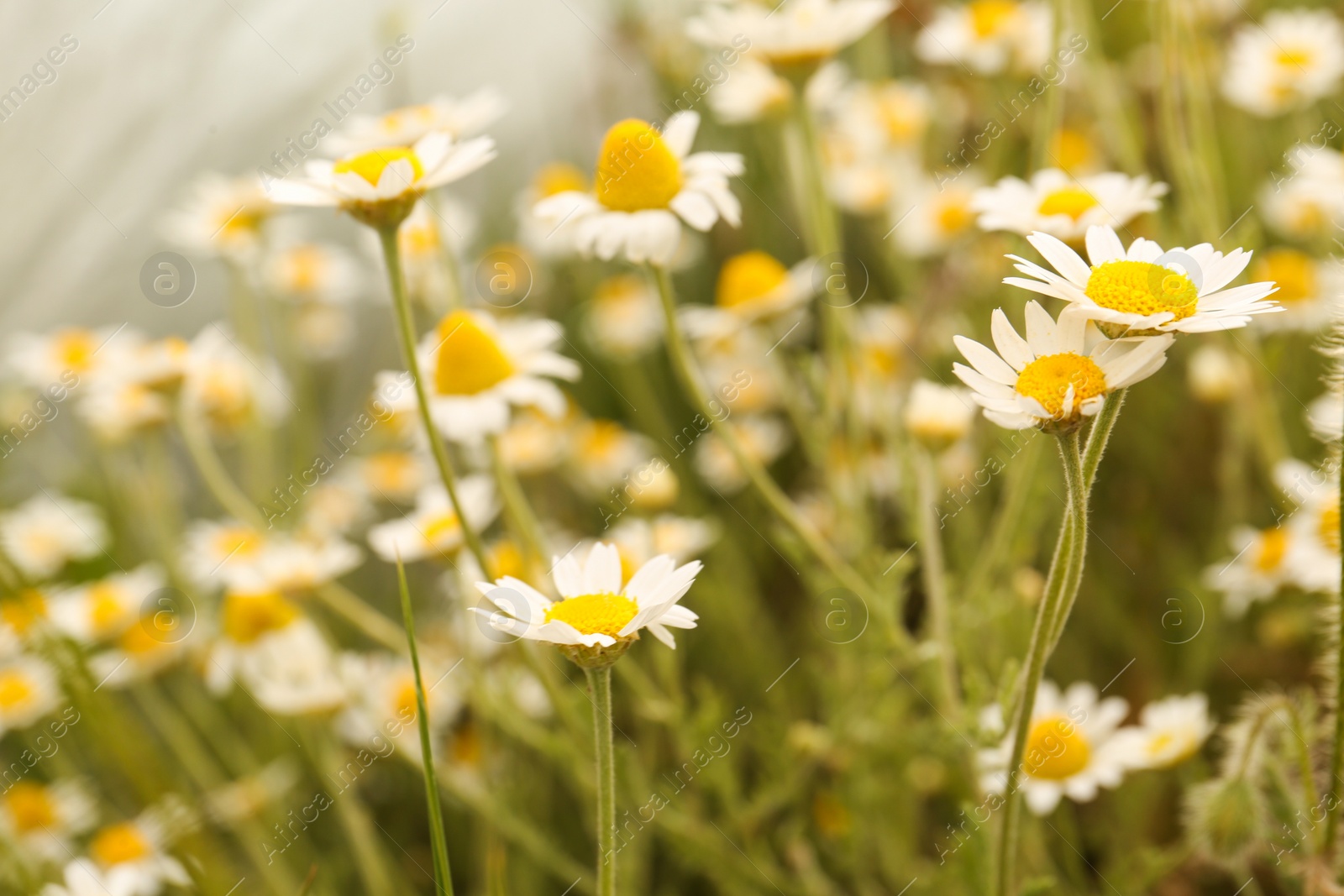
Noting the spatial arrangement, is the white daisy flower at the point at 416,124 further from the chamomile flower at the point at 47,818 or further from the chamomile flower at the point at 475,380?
the chamomile flower at the point at 47,818

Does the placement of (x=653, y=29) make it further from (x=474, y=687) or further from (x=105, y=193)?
(x=474, y=687)

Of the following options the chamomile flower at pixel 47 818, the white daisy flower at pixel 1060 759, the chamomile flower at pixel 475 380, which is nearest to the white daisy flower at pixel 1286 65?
the white daisy flower at pixel 1060 759

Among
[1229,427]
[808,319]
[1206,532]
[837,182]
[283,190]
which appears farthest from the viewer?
[808,319]

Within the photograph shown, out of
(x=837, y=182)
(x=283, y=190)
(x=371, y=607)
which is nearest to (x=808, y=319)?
(x=837, y=182)

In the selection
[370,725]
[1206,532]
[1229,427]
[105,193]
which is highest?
[105,193]

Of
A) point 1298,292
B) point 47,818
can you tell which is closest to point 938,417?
point 1298,292

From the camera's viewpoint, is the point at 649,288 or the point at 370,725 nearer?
the point at 370,725

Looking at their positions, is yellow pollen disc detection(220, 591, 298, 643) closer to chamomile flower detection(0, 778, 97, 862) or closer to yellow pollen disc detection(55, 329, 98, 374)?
chamomile flower detection(0, 778, 97, 862)
